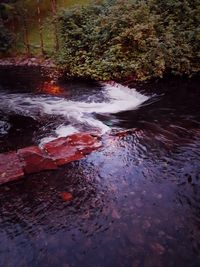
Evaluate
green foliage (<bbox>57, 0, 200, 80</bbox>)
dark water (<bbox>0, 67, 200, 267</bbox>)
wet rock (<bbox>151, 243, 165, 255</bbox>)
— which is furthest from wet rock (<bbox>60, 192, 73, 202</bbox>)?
green foliage (<bbox>57, 0, 200, 80</bbox>)

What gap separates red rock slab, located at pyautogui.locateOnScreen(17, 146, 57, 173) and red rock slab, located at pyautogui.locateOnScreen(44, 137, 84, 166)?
166mm

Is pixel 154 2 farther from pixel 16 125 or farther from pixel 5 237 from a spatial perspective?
pixel 5 237

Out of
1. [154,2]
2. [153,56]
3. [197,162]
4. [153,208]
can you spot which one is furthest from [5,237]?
[154,2]

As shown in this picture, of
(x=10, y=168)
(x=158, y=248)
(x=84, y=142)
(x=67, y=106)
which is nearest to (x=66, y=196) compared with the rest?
(x=10, y=168)

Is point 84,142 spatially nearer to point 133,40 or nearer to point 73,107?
point 73,107

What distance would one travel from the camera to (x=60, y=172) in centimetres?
758

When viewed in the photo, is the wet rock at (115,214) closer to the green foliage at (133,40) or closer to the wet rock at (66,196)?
the wet rock at (66,196)

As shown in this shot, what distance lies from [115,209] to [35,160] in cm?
262

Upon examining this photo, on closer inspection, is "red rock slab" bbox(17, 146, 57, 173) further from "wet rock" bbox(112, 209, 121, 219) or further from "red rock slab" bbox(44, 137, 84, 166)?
"wet rock" bbox(112, 209, 121, 219)

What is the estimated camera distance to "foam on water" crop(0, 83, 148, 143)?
9977 millimetres

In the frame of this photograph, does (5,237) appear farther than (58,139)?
No

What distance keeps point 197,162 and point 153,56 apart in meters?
7.40

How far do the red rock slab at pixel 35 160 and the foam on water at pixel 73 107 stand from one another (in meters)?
0.90

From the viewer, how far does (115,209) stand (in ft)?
20.6
